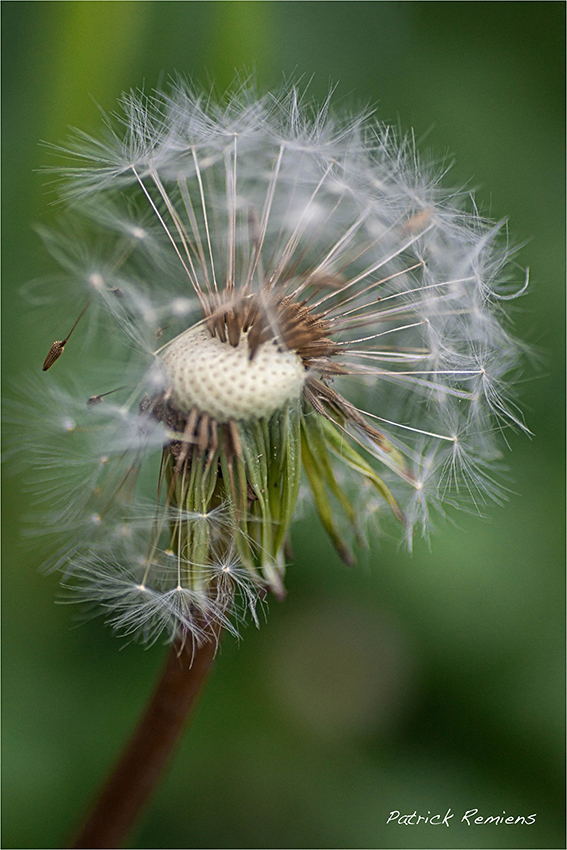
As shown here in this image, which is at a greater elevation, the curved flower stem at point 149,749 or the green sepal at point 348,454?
the green sepal at point 348,454

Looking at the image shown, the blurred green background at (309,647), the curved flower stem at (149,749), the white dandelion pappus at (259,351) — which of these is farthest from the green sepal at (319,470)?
the blurred green background at (309,647)

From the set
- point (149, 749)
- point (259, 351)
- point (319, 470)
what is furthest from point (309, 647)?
point (259, 351)

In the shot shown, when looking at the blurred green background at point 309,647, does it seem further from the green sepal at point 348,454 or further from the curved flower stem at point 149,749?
the green sepal at point 348,454

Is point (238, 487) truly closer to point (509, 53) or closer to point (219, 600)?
point (219, 600)

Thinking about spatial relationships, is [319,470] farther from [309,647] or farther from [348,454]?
[309,647]

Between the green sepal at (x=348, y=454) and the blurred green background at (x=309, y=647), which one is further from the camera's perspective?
the blurred green background at (x=309, y=647)
